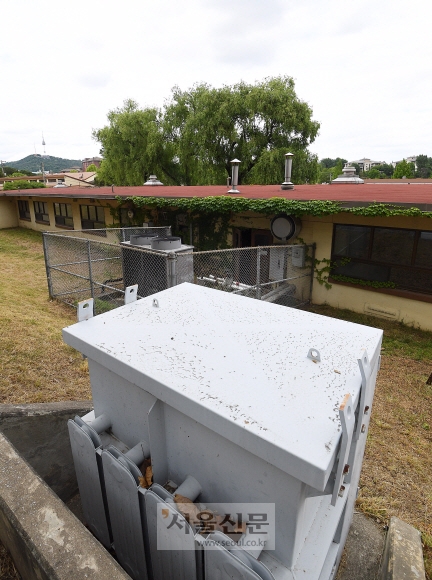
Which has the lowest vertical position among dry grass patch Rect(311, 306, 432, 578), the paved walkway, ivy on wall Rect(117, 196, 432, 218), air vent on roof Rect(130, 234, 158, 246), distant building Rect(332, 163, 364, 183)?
dry grass patch Rect(311, 306, 432, 578)

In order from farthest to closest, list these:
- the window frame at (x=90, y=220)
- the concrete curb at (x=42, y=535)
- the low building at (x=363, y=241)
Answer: the window frame at (x=90, y=220) → the low building at (x=363, y=241) → the concrete curb at (x=42, y=535)

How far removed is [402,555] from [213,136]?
86.6 ft

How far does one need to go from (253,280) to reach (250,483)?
8.23 meters

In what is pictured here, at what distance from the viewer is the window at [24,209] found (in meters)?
21.7

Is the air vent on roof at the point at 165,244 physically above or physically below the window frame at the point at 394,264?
above

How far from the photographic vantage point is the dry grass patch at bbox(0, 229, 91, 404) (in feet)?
13.0

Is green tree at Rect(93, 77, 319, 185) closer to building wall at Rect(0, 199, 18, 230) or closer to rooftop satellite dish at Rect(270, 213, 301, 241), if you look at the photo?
building wall at Rect(0, 199, 18, 230)

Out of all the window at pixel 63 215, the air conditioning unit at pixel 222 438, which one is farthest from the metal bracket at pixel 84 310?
the window at pixel 63 215

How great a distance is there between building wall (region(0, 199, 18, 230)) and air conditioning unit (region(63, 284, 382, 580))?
80.0 ft

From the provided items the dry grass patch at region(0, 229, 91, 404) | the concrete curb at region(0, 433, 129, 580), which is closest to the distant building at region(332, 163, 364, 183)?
the dry grass patch at region(0, 229, 91, 404)

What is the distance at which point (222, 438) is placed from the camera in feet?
4.58

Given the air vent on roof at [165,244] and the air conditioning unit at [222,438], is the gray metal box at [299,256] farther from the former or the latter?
the air conditioning unit at [222,438]

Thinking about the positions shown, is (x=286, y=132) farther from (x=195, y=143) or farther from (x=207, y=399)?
(x=207, y=399)

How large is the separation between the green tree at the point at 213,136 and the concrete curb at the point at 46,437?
22.6 m
